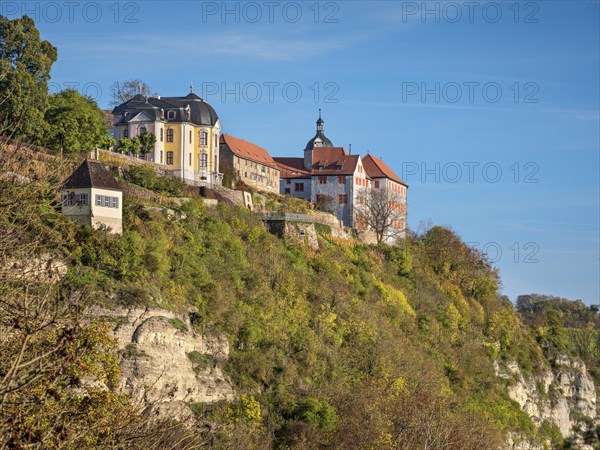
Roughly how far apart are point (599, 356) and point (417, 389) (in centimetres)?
5416

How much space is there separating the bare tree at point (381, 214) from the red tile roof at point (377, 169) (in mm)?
3371

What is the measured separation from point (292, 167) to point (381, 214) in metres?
13.9

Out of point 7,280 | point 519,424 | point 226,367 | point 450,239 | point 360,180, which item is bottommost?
point 519,424

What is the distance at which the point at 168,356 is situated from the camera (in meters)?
45.6

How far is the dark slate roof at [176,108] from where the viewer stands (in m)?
75.2

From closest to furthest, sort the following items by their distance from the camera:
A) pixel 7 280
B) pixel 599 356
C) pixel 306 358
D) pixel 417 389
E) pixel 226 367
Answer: pixel 7 280 → pixel 226 367 → pixel 306 358 → pixel 417 389 → pixel 599 356

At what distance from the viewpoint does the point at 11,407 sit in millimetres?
16516

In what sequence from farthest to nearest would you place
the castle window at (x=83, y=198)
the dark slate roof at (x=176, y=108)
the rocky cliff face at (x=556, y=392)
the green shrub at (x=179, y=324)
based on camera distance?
1. the rocky cliff face at (x=556, y=392)
2. the dark slate roof at (x=176, y=108)
3. the castle window at (x=83, y=198)
4. the green shrub at (x=179, y=324)

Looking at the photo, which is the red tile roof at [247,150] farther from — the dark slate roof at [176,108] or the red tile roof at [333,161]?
the dark slate roof at [176,108]

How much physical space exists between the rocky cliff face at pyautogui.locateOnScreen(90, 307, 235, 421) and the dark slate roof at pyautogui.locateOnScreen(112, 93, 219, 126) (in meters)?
29.7

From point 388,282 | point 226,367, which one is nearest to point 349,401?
point 226,367

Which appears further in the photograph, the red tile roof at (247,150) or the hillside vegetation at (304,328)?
the red tile roof at (247,150)

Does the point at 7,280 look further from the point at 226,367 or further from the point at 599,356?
the point at 599,356

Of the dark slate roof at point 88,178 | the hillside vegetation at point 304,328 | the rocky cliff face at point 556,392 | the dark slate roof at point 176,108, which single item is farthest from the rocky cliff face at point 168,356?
the rocky cliff face at point 556,392
